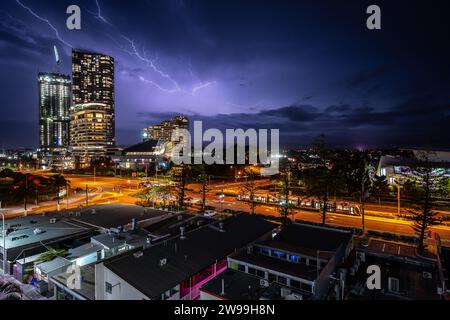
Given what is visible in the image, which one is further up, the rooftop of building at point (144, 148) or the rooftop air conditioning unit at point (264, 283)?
the rooftop of building at point (144, 148)

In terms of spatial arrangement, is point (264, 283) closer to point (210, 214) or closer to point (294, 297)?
point (294, 297)

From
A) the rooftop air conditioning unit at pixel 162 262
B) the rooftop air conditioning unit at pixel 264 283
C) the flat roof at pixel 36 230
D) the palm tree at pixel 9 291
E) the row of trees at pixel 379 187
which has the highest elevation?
the row of trees at pixel 379 187

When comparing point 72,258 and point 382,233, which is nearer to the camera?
point 72,258

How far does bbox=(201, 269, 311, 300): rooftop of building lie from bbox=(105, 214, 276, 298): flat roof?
213 centimetres

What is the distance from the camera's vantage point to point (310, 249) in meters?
21.6

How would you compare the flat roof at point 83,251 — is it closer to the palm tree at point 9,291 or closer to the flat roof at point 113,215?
the palm tree at point 9,291

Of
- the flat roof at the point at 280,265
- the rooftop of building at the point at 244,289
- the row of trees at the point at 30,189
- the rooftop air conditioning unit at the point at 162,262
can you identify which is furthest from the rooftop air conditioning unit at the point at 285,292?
the row of trees at the point at 30,189

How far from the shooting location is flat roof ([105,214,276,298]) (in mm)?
16328

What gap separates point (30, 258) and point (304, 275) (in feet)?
81.6

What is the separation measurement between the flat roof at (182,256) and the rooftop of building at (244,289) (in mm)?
2130

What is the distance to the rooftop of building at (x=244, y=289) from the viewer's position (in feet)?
50.3

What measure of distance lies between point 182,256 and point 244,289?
5.67m
